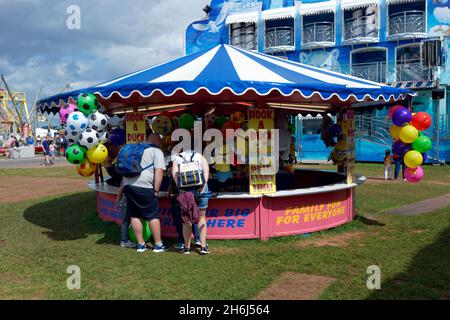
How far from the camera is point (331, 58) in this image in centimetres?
2647

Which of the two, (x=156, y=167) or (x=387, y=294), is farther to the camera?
(x=156, y=167)

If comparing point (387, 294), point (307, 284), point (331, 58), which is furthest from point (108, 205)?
point (331, 58)

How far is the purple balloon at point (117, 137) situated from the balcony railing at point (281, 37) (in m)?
20.6

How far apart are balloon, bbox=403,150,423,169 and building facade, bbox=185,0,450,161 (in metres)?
14.8

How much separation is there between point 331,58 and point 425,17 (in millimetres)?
5579

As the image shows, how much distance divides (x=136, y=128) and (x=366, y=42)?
21.2 metres

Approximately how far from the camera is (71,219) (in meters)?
9.05

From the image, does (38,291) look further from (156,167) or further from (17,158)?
(17,158)

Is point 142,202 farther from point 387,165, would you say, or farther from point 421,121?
point 387,165

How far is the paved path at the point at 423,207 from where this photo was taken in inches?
373

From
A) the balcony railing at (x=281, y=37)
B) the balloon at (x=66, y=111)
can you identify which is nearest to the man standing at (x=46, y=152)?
the balcony railing at (x=281, y=37)

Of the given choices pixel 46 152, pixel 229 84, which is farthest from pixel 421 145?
pixel 46 152

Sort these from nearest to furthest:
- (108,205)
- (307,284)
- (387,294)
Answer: (387,294) → (307,284) → (108,205)

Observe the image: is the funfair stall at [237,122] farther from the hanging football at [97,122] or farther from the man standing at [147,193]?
the man standing at [147,193]
